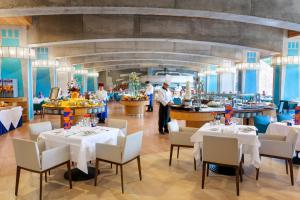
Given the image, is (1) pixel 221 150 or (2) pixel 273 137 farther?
(2) pixel 273 137

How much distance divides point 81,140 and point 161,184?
1384 millimetres

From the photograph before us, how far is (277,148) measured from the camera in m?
4.28

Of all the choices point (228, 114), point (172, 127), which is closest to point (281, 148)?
point (228, 114)

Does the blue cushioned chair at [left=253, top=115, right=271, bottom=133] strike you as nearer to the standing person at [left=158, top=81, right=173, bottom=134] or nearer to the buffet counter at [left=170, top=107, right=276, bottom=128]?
the buffet counter at [left=170, top=107, right=276, bottom=128]

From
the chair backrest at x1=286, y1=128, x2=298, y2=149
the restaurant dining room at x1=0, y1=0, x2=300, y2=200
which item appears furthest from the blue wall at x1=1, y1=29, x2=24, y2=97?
the chair backrest at x1=286, y1=128, x2=298, y2=149

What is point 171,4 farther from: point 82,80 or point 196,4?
point 82,80

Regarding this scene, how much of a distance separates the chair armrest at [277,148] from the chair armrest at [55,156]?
3004 mm

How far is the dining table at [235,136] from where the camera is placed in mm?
4199

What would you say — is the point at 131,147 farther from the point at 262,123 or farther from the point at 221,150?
the point at 262,123

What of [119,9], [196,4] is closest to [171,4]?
[196,4]

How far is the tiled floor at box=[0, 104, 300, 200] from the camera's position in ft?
12.4

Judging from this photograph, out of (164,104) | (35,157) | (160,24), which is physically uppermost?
(160,24)

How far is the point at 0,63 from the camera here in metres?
9.92

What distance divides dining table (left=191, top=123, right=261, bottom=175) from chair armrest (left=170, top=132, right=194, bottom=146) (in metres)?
0.20
